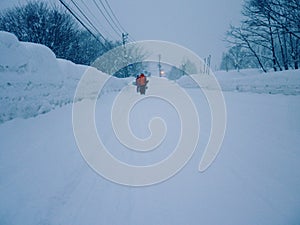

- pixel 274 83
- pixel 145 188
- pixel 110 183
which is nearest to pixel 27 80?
pixel 110 183

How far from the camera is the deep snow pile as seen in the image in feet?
13.5

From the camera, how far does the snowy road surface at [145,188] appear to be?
7.13ft

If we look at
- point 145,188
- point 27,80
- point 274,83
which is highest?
point 274,83

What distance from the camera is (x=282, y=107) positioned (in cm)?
732

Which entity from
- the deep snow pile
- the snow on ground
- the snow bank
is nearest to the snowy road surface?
the snow on ground

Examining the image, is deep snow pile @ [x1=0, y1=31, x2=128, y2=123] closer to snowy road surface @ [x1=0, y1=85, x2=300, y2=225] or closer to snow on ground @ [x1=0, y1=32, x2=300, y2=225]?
snow on ground @ [x1=0, y1=32, x2=300, y2=225]

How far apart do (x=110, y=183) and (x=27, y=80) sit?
150 inches

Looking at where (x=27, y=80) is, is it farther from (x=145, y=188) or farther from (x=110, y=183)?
(x=145, y=188)

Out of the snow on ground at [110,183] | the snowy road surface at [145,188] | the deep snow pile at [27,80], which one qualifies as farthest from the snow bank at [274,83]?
the deep snow pile at [27,80]

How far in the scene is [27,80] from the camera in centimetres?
486

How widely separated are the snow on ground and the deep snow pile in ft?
0.09

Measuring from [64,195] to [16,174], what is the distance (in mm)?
836

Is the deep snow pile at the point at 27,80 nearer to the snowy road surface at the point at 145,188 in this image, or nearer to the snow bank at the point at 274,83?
the snowy road surface at the point at 145,188

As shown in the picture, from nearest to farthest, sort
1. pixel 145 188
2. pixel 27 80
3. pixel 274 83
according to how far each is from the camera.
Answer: pixel 145 188, pixel 27 80, pixel 274 83
